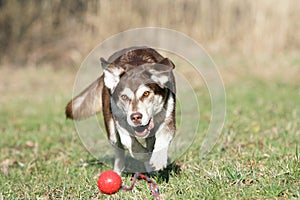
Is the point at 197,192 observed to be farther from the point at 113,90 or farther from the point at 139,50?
the point at 139,50

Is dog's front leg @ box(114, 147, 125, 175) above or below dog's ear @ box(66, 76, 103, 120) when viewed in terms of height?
below

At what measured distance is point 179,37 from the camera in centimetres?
1334

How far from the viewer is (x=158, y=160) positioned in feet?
14.0

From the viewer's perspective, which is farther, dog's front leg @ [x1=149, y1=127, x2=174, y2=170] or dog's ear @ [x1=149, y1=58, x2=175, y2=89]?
dog's front leg @ [x1=149, y1=127, x2=174, y2=170]

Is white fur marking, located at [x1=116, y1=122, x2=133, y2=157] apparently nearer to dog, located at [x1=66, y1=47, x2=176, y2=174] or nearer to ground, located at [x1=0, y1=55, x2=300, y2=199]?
dog, located at [x1=66, y1=47, x2=176, y2=174]

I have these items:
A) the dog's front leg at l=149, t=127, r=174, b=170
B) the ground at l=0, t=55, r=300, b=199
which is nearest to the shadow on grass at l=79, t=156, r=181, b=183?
the ground at l=0, t=55, r=300, b=199

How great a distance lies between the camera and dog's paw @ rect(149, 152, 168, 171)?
4246 mm

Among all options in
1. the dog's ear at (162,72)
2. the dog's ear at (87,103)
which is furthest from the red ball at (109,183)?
the dog's ear at (87,103)

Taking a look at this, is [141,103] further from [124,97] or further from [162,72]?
[162,72]

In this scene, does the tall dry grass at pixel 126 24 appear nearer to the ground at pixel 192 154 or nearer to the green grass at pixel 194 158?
the ground at pixel 192 154

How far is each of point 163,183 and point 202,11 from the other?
985cm

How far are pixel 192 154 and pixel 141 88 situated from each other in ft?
5.21

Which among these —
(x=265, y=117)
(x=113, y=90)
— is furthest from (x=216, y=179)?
(x=265, y=117)

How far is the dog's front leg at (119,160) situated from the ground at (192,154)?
232 millimetres
